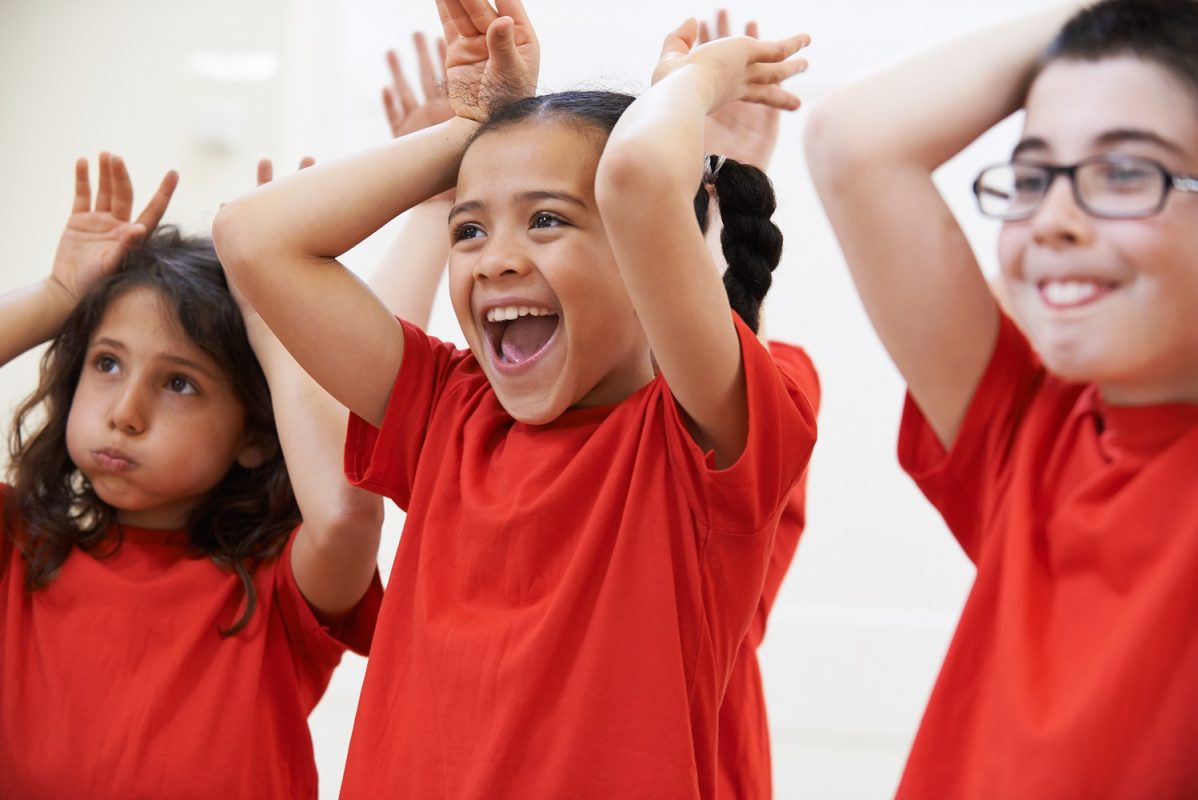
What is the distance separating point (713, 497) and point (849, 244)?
21 cm

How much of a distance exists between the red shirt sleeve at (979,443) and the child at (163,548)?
1.91 ft

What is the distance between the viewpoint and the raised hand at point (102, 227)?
1.42 metres

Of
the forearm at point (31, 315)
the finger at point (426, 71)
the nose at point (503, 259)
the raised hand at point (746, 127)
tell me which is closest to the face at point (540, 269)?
the nose at point (503, 259)

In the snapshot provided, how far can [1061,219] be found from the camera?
0.73 metres

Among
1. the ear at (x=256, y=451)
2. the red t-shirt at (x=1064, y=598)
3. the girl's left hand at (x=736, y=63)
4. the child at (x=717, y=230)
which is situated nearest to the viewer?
the red t-shirt at (x=1064, y=598)

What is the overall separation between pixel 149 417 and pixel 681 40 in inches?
26.5

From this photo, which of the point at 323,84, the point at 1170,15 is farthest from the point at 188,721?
the point at 323,84

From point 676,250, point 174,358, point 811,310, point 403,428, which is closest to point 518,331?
point 403,428

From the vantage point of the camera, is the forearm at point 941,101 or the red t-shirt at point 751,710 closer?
the forearm at point 941,101

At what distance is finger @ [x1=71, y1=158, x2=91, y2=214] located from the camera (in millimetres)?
1438

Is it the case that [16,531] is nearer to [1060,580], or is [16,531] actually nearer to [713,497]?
[713,497]

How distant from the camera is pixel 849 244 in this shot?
0.84 m

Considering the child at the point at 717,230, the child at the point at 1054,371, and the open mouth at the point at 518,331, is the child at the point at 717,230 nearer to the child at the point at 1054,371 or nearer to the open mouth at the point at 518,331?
the open mouth at the point at 518,331

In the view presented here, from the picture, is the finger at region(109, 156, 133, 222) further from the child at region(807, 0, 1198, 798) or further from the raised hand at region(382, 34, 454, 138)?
the child at region(807, 0, 1198, 798)
